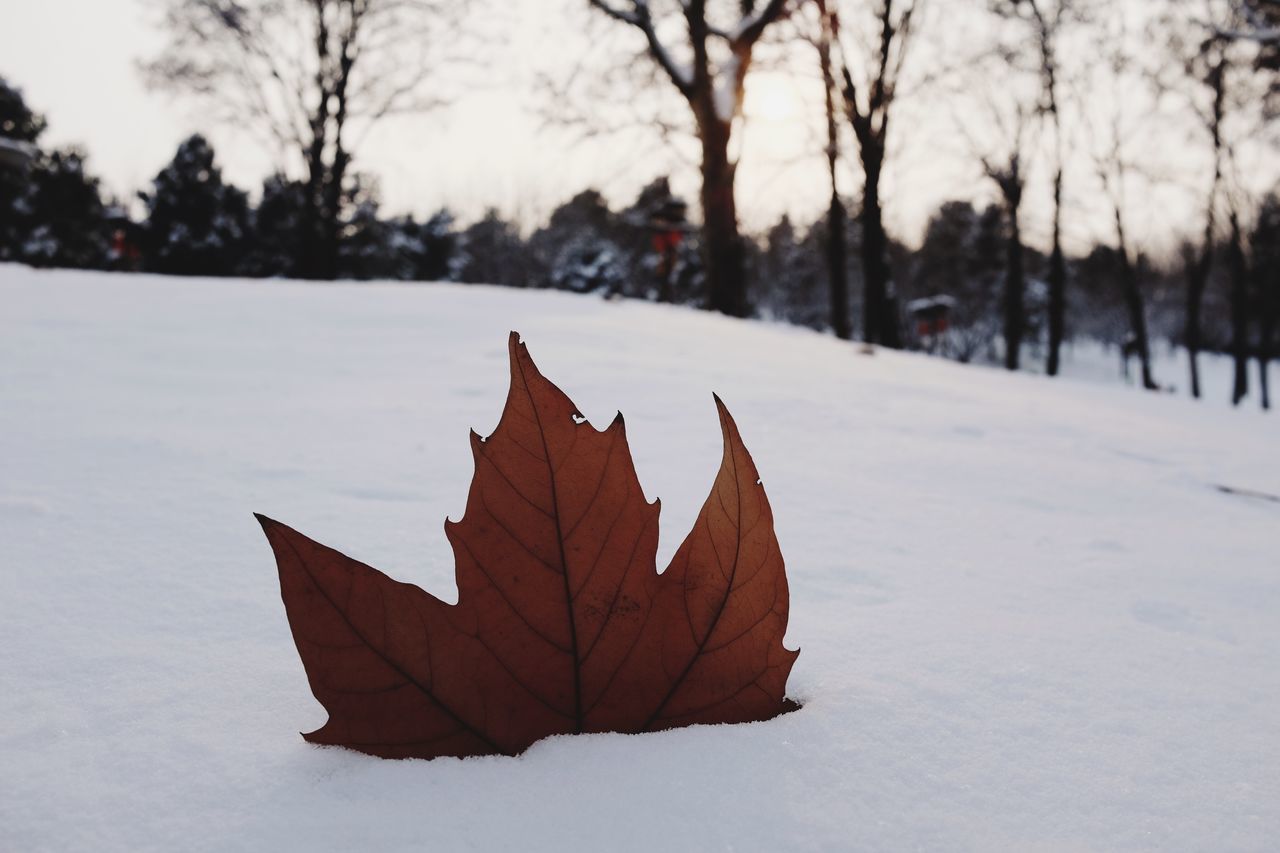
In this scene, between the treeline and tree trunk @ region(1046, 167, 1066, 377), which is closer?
tree trunk @ region(1046, 167, 1066, 377)

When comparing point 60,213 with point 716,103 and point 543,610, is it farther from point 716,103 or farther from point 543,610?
Answer: point 543,610

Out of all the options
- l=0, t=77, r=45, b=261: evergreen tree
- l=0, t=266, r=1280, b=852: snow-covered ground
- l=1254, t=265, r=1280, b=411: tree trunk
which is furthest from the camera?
l=0, t=77, r=45, b=261: evergreen tree

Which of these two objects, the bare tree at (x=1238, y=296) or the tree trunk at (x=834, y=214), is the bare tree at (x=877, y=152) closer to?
the tree trunk at (x=834, y=214)

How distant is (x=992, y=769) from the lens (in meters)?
0.75

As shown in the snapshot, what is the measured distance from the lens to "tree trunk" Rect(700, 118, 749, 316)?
1027 cm

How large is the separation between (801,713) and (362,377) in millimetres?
2617

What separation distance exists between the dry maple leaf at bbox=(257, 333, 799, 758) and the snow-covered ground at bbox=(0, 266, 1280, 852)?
4 cm

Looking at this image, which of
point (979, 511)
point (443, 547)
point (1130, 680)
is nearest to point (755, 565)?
point (1130, 680)

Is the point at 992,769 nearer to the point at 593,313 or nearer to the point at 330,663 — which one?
the point at 330,663

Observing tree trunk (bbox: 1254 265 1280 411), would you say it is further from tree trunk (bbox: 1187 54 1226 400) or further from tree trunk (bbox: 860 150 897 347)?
tree trunk (bbox: 860 150 897 347)

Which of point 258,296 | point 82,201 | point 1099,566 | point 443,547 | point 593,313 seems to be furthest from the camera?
point 82,201

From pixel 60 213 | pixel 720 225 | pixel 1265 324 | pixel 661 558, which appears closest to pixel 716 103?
pixel 720 225

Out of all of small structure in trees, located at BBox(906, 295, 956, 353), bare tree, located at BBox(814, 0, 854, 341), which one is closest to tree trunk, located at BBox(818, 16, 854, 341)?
bare tree, located at BBox(814, 0, 854, 341)

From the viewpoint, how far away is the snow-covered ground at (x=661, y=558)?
2.09ft
